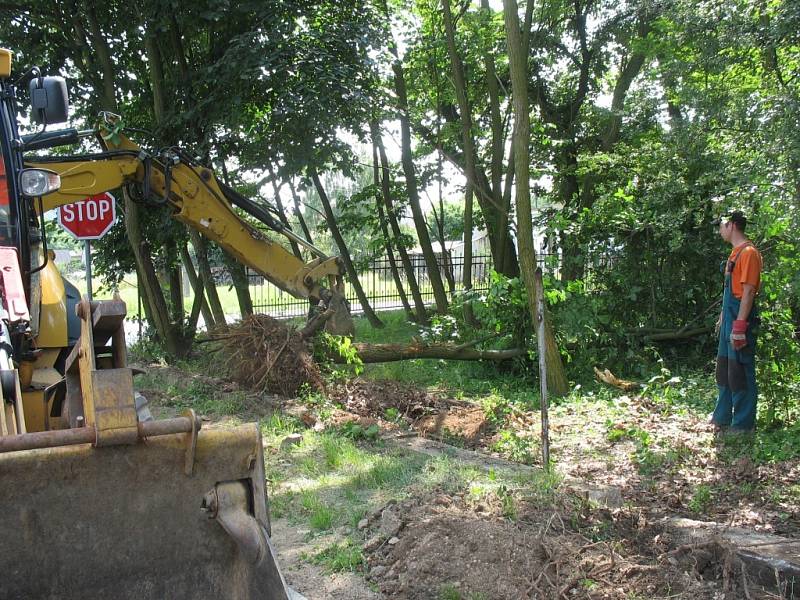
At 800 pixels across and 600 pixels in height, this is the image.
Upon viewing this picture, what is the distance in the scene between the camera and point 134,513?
3242mm

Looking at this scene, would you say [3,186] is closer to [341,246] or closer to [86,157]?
[86,157]

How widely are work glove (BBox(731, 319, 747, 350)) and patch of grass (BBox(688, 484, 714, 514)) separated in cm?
172

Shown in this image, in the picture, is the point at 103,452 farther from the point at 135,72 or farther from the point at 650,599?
the point at 135,72

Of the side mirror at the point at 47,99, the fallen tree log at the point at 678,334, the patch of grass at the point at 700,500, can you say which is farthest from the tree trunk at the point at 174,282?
the patch of grass at the point at 700,500

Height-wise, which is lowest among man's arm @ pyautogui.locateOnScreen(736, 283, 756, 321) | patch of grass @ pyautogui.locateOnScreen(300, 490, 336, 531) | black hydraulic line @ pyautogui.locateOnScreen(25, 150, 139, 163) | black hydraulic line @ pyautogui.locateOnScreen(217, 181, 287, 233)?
patch of grass @ pyautogui.locateOnScreen(300, 490, 336, 531)

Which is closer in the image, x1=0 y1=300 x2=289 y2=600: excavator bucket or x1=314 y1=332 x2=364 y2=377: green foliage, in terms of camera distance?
x1=0 y1=300 x2=289 y2=600: excavator bucket

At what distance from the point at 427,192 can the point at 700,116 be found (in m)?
8.69

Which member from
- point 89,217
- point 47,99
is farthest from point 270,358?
point 47,99

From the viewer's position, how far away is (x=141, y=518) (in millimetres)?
3254

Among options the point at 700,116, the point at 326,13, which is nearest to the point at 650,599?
the point at 700,116

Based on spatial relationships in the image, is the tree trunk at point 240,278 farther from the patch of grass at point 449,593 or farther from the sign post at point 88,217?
the patch of grass at point 449,593

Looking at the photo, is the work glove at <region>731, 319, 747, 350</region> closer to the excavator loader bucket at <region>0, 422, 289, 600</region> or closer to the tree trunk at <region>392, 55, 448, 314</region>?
the excavator loader bucket at <region>0, 422, 289, 600</region>

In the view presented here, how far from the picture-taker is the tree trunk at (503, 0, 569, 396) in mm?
8305

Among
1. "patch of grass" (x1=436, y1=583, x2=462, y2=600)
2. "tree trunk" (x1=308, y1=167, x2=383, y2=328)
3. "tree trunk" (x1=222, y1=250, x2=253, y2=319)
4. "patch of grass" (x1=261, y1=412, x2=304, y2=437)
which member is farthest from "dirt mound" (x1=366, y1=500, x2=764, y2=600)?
"tree trunk" (x1=308, y1=167, x2=383, y2=328)
